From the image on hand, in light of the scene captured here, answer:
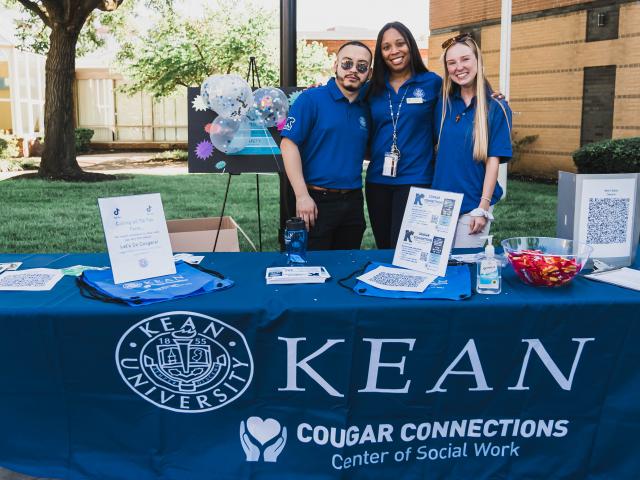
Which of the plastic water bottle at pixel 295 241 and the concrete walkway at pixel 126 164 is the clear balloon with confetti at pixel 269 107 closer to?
the plastic water bottle at pixel 295 241

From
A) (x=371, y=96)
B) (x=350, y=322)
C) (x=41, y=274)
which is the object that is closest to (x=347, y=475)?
(x=350, y=322)

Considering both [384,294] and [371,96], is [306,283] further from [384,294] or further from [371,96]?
[371,96]

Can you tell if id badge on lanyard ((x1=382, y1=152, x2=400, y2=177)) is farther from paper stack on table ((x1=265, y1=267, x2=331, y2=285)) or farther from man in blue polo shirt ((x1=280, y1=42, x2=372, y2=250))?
paper stack on table ((x1=265, y1=267, x2=331, y2=285))

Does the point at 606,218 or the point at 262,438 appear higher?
the point at 606,218

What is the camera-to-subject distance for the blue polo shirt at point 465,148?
2430 mm

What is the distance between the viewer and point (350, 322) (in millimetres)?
1761

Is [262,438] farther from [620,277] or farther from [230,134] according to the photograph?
[230,134]

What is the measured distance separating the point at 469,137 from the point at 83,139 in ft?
Answer: 56.2

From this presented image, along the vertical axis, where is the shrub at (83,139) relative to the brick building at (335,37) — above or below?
below

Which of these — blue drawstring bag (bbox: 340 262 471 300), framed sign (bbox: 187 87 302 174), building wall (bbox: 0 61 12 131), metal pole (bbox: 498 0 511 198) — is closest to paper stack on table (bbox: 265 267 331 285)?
blue drawstring bag (bbox: 340 262 471 300)

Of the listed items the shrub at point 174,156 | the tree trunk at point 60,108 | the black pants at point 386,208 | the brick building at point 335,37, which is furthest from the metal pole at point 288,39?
the brick building at point 335,37

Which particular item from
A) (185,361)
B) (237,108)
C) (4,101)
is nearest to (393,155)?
(185,361)

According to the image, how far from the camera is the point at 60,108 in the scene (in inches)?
423

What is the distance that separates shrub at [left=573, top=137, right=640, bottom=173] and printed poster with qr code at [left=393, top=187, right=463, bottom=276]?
7.28 meters
